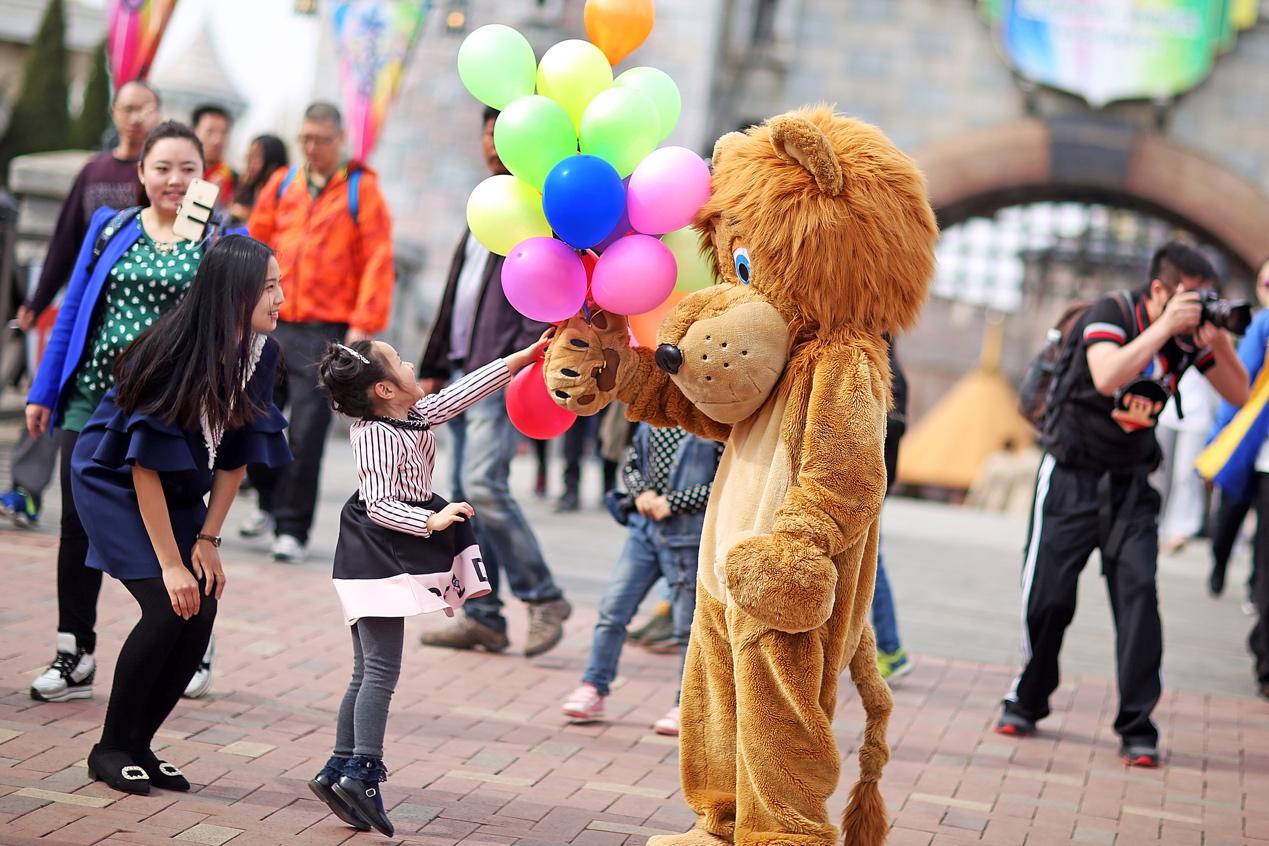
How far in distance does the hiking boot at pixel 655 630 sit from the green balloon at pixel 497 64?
3.30 metres

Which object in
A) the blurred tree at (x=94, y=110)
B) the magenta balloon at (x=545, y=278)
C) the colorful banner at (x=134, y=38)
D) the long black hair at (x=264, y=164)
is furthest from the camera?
the blurred tree at (x=94, y=110)

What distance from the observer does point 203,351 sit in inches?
161

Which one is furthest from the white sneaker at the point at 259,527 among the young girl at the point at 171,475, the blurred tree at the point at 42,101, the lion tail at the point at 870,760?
the blurred tree at the point at 42,101

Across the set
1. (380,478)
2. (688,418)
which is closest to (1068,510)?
(688,418)

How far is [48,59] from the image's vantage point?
28.3 metres

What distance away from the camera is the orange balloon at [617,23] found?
13.5ft

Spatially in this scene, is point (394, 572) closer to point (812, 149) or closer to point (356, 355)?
point (356, 355)

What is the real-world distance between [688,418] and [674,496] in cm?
163

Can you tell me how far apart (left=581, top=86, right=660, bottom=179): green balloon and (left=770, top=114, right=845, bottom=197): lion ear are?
15.0 inches

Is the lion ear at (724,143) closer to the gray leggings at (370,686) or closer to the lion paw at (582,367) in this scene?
the lion paw at (582,367)

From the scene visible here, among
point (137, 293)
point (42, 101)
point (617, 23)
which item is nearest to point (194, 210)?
point (137, 293)

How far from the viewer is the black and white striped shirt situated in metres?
3.91

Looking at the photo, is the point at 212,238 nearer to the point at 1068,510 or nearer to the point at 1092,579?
the point at 1068,510

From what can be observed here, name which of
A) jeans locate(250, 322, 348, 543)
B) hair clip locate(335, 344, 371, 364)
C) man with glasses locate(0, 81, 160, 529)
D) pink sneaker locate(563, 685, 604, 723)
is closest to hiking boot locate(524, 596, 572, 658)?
pink sneaker locate(563, 685, 604, 723)
